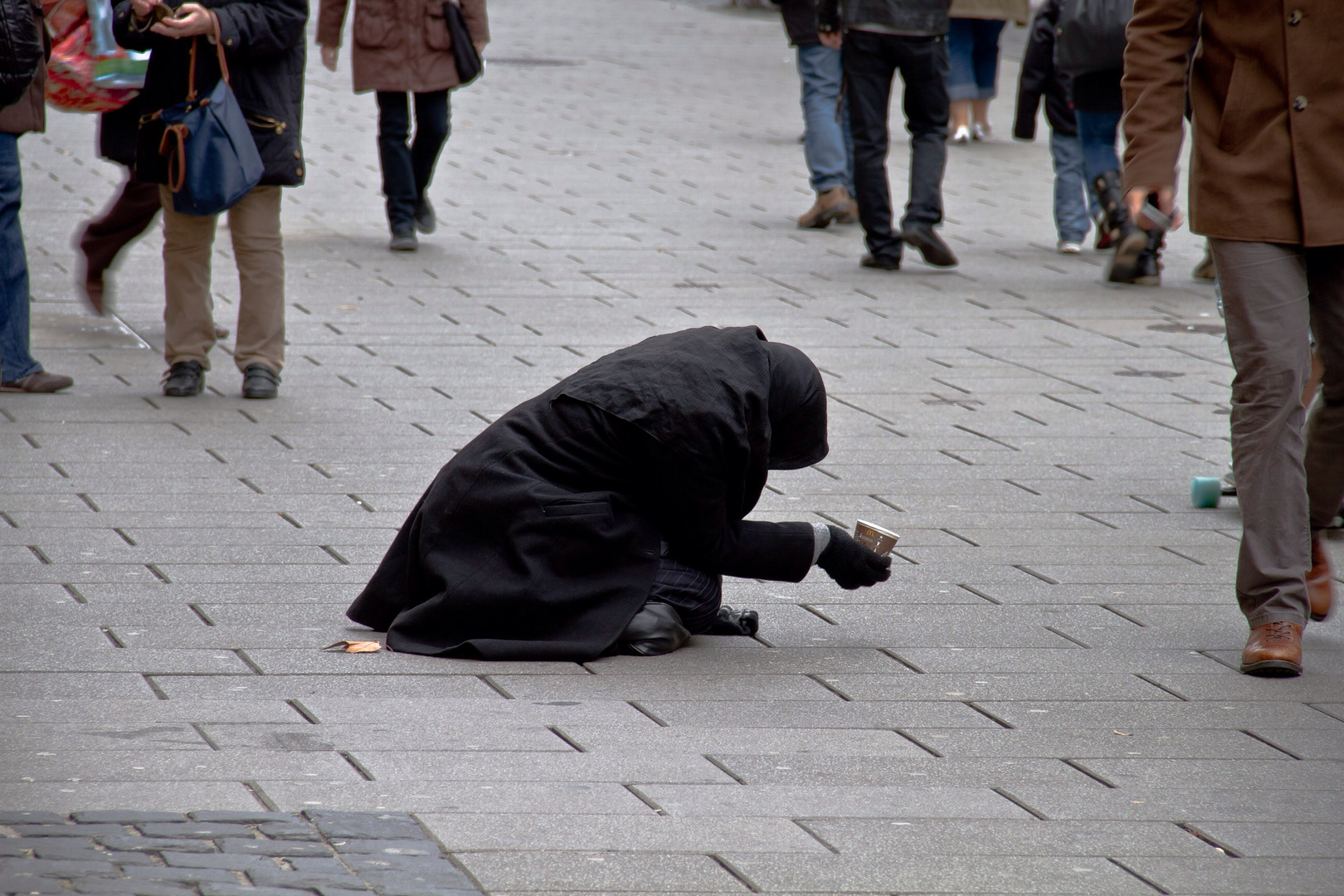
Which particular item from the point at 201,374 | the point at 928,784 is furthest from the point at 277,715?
the point at 201,374

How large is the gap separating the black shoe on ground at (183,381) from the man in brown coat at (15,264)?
38 centimetres

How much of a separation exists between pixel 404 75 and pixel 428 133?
1.33 ft

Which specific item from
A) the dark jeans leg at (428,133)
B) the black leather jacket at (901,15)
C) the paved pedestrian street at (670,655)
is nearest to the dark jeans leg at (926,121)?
the black leather jacket at (901,15)

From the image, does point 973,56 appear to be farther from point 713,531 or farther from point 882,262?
point 713,531

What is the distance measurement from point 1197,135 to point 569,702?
2.03 m

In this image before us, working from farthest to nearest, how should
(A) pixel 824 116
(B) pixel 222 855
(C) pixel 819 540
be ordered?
(A) pixel 824 116
(C) pixel 819 540
(B) pixel 222 855

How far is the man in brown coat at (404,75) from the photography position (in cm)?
970

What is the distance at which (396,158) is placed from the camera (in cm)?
980

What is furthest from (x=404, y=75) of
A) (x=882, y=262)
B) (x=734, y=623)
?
(x=734, y=623)

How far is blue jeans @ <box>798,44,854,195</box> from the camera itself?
1075 cm

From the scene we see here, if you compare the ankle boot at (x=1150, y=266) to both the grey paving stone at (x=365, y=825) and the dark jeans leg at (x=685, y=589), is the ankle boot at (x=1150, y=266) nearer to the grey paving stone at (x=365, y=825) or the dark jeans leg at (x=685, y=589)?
the dark jeans leg at (x=685, y=589)

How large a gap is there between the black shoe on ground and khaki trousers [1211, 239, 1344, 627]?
393 centimetres

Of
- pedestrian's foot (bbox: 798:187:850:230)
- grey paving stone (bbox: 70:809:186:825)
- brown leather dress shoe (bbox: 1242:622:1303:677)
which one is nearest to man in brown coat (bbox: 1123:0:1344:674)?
brown leather dress shoe (bbox: 1242:622:1303:677)

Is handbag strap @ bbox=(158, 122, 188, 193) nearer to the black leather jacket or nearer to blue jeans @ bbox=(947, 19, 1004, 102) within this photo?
the black leather jacket
